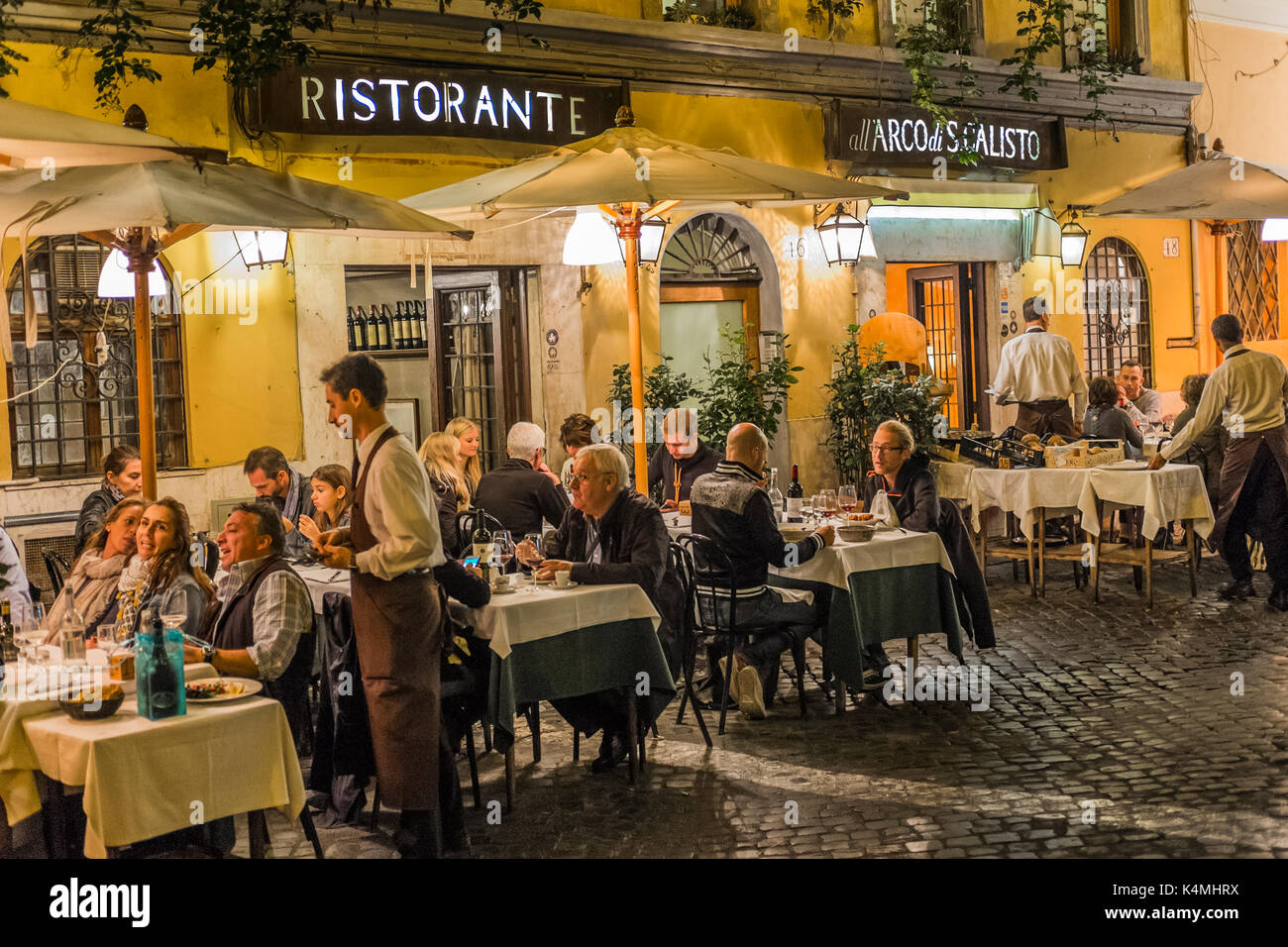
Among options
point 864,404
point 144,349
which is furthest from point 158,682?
point 864,404

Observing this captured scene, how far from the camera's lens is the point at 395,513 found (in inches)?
213

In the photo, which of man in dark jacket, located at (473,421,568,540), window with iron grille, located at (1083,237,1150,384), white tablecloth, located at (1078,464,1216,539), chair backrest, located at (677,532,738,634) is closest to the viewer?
chair backrest, located at (677,532,738,634)

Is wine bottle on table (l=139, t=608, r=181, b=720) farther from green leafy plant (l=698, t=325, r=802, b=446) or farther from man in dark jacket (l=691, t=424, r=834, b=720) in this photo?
green leafy plant (l=698, t=325, r=802, b=446)

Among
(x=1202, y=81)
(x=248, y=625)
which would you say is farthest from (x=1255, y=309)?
(x=248, y=625)

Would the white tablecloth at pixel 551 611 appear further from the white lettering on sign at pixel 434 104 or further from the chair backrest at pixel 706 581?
the white lettering on sign at pixel 434 104

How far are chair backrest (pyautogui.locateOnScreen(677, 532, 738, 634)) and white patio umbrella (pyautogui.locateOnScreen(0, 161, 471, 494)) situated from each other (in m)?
2.04

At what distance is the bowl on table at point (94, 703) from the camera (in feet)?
15.3

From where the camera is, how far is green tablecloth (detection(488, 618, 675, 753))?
20.3 ft

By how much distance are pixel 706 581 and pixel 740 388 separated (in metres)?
5.17

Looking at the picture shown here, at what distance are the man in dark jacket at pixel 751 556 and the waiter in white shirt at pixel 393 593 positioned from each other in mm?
2202

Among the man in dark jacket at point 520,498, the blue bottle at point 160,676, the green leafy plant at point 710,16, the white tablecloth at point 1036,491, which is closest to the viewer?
the blue bottle at point 160,676

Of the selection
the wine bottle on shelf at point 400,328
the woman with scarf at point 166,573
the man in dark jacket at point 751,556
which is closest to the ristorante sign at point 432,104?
the wine bottle on shelf at point 400,328

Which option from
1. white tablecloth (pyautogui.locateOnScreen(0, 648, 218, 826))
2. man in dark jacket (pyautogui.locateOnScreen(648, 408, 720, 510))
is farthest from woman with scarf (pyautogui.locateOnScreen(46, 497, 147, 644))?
man in dark jacket (pyautogui.locateOnScreen(648, 408, 720, 510))

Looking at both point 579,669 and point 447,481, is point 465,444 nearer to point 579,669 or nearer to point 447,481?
point 447,481
